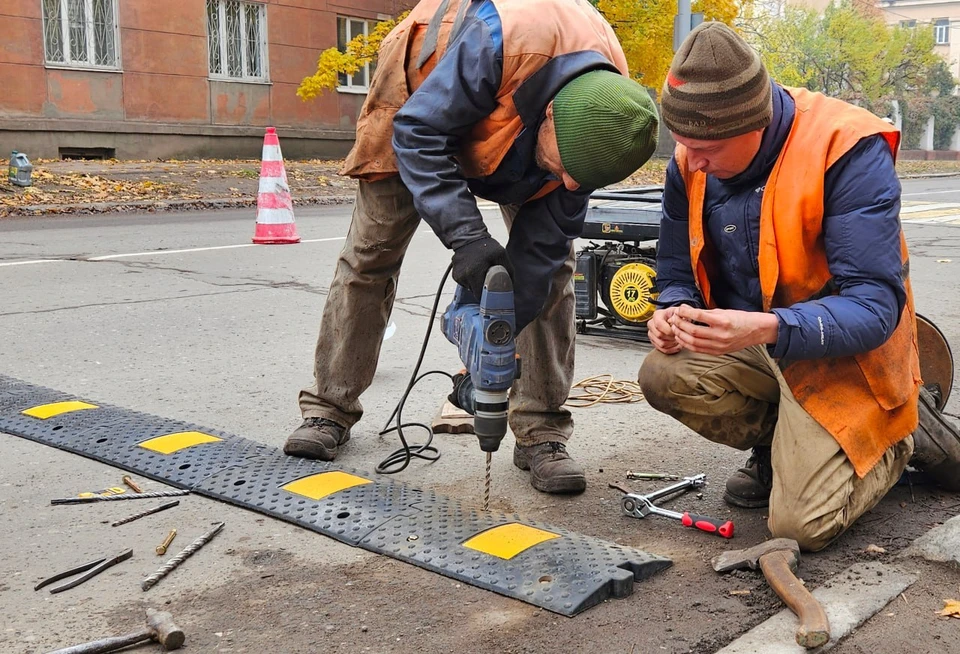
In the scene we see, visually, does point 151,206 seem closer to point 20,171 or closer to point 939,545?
point 20,171

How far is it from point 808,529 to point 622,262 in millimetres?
2898

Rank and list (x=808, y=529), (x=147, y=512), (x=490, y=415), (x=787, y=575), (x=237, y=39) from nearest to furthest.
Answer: (x=787, y=575) < (x=808, y=529) < (x=490, y=415) < (x=147, y=512) < (x=237, y=39)

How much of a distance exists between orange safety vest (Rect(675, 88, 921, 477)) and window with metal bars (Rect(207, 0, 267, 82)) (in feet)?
63.2

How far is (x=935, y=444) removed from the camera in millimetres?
3328

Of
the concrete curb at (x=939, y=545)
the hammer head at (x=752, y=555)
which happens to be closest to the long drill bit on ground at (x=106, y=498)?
the hammer head at (x=752, y=555)

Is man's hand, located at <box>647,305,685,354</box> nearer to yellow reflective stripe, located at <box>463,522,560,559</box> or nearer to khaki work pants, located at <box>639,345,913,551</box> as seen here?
khaki work pants, located at <box>639,345,913,551</box>

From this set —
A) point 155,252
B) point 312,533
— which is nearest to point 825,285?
point 312,533

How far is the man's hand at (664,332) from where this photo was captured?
10.00 feet

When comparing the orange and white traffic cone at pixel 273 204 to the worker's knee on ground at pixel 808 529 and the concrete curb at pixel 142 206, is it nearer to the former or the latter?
the concrete curb at pixel 142 206

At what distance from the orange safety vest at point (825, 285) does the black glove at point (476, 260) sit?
0.73 meters

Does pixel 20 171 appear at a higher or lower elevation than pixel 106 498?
higher

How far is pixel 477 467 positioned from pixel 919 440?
56.9 inches

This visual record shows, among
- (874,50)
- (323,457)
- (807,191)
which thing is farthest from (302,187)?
(874,50)

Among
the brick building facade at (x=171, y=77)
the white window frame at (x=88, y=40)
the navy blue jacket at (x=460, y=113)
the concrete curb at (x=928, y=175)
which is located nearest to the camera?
the navy blue jacket at (x=460, y=113)
